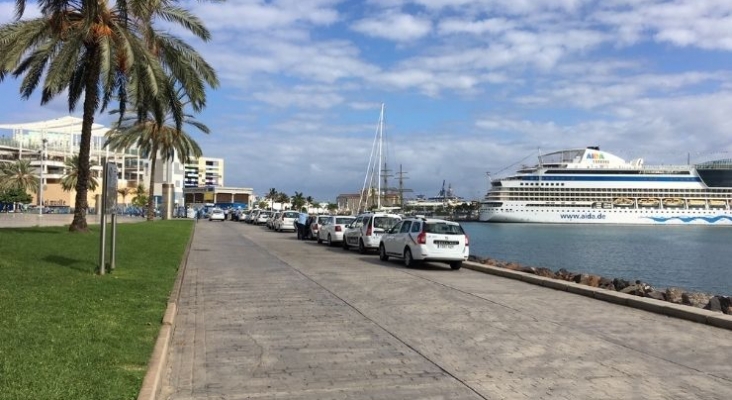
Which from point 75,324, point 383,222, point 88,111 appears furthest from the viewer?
point 383,222

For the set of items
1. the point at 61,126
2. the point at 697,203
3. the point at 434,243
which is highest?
the point at 61,126

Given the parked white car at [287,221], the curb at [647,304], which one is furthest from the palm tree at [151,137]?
the curb at [647,304]

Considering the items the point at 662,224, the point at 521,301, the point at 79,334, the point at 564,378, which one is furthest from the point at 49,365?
the point at 662,224

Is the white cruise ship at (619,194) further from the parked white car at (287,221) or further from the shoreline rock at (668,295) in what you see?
the shoreline rock at (668,295)

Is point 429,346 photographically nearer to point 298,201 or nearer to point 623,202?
point 623,202

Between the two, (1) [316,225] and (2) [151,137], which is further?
(2) [151,137]

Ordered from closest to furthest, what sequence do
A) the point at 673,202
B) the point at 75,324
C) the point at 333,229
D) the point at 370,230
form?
the point at 75,324
the point at 370,230
the point at 333,229
the point at 673,202

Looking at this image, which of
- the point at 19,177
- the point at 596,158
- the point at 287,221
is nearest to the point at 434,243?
the point at 287,221

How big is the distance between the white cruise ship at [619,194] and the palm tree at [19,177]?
74478 mm

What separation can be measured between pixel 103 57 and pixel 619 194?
321 feet

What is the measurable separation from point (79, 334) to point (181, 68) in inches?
700

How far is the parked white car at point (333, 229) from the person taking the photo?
29469 millimetres

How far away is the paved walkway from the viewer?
6.07 m

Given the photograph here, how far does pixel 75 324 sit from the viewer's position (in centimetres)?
765
